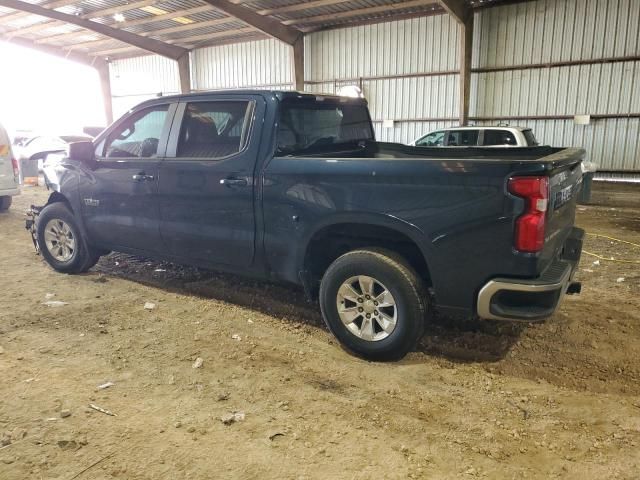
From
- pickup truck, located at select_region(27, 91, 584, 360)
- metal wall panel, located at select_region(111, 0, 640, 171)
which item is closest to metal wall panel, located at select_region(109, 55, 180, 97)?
metal wall panel, located at select_region(111, 0, 640, 171)

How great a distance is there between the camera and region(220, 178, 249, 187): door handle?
3895 mm

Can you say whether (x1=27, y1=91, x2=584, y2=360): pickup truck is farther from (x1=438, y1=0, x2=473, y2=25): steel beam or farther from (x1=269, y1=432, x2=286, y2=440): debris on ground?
(x1=438, y1=0, x2=473, y2=25): steel beam

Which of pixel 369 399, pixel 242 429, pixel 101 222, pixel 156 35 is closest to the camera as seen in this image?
pixel 242 429

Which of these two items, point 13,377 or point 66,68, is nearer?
point 13,377

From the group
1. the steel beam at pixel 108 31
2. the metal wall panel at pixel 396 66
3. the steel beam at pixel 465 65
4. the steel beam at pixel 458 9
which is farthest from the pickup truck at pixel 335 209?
the steel beam at pixel 108 31

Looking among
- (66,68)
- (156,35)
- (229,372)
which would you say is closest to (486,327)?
(229,372)

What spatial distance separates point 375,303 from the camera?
3.44 m

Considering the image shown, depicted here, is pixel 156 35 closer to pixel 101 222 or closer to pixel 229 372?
pixel 101 222

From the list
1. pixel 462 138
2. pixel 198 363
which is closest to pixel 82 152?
pixel 198 363

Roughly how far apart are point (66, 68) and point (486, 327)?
24792mm

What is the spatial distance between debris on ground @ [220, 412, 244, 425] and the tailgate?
6.48 ft

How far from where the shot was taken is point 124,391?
3090 mm

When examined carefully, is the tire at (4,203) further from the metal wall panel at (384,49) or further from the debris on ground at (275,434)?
the metal wall panel at (384,49)

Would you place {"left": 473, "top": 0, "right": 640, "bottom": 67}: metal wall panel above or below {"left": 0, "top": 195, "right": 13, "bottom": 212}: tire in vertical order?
above
